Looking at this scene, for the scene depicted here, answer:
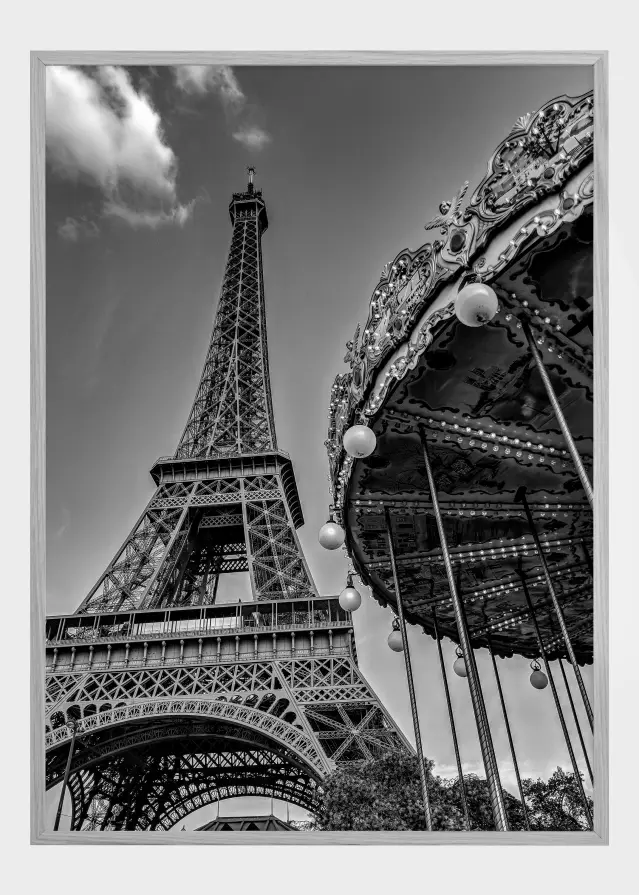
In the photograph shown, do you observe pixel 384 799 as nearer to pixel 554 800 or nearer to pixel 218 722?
pixel 554 800

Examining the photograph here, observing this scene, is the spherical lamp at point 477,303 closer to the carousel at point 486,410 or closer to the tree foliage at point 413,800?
the carousel at point 486,410

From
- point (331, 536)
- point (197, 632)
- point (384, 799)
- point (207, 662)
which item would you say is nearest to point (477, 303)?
point (331, 536)

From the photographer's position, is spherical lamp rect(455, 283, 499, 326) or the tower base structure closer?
spherical lamp rect(455, 283, 499, 326)

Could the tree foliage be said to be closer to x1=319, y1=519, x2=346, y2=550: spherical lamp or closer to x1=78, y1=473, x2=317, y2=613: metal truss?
x1=319, y1=519, x2=346, y2=550: spherical lamp

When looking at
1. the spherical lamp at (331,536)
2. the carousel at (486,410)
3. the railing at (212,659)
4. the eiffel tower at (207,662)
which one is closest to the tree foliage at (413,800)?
the eiffel tower at (207,662)

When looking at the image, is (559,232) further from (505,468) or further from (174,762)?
(174,762)

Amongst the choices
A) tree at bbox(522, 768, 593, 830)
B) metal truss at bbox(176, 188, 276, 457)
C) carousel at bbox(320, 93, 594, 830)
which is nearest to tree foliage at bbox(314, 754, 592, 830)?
tree at bbox(522, 768, 593, 830)
